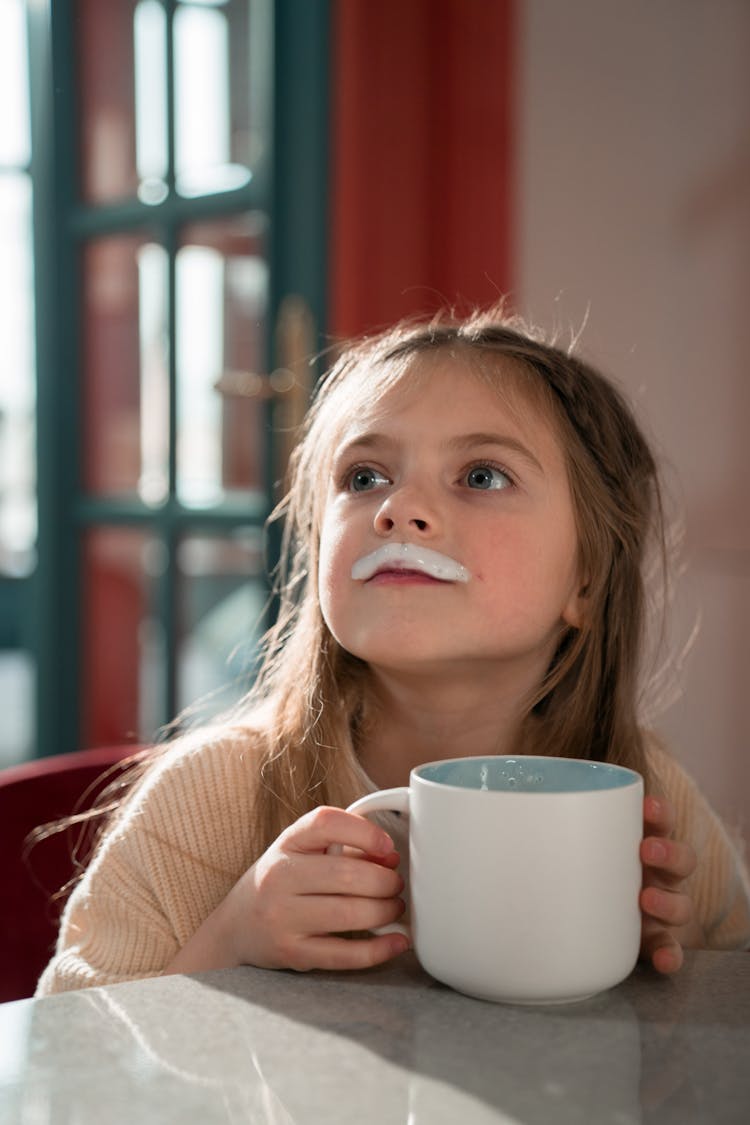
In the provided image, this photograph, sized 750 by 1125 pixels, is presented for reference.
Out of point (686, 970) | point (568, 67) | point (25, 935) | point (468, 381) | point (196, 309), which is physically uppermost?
point (568, 67)

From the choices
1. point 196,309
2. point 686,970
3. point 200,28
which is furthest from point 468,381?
point 200,28

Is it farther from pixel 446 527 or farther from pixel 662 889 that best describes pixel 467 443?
pixel 662 889

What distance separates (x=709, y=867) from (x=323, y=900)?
38cm

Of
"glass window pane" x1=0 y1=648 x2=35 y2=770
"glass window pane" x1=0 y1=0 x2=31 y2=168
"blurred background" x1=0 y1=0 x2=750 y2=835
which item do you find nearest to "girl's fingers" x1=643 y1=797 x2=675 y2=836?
"blurred background" x1=0 y1=0 x2=750 y2=835

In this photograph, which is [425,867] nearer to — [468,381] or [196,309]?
[468,381]

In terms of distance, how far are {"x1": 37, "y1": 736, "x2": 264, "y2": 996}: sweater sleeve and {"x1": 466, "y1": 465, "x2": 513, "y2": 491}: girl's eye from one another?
25 cm

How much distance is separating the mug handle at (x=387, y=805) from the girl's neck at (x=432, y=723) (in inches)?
11.2

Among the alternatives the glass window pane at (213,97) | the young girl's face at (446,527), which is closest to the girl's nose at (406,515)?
the young girl's face at (446,527)

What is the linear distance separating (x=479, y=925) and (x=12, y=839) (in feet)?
1.58

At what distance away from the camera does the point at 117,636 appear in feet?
7.73

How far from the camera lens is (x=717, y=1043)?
440mm

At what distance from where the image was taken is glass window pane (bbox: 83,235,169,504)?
7.12ft

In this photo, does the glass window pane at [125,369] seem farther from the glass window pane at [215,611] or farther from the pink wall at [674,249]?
the pink wall at [674,249]

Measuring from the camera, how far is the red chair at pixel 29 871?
0.85m
